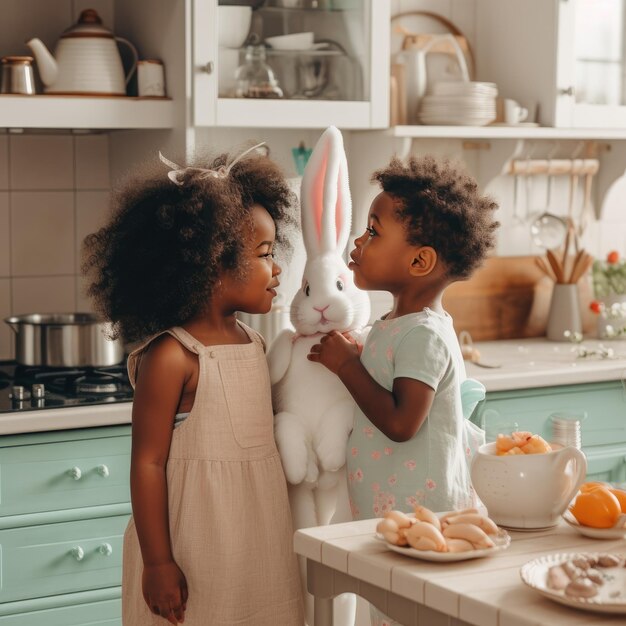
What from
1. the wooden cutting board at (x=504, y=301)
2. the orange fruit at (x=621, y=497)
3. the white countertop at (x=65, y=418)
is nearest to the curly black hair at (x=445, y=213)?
the orange fruit at (x=621, y=497)

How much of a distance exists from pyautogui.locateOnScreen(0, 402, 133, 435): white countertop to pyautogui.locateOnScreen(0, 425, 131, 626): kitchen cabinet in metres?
0.02

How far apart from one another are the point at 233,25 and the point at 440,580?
168cm

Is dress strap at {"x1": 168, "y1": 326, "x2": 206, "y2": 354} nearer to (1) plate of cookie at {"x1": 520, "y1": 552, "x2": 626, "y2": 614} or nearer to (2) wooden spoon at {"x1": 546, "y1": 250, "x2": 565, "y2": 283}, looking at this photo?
(1) plate of cookie at {"x1": 520, "y1": 552, "x2": 626, "y2": 614}

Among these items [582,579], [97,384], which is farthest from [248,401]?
[97,384]

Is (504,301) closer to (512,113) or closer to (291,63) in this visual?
(512,113)

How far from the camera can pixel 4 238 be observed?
282cm

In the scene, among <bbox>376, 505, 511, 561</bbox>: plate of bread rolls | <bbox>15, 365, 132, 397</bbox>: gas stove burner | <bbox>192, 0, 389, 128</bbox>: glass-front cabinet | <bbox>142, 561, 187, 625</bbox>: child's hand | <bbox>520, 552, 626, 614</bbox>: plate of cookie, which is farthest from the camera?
<bbox>192, 0, 389, 128</bbox>: glass-front cabinet

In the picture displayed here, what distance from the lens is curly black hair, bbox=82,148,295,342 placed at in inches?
62.4

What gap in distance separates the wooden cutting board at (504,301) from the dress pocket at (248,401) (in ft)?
5.24

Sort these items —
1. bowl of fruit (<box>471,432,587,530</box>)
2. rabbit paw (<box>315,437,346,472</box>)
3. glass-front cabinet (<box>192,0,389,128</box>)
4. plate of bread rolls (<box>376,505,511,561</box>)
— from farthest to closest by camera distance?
glass-front cabinet (<box>192,0,389,128</box>) < rabbit paw (<box>315,437,346,472</box>) < bowl of fruit (<box>471,432,587,530</box>) < plate of bread rolls (<box>376,505,511,561</box>)

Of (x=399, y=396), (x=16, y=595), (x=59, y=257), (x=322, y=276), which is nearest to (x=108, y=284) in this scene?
(x=322, y=276)

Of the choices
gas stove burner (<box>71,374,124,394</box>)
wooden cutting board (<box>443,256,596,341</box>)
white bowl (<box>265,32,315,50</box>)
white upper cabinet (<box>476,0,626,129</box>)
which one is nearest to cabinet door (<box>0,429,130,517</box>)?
gas stove burner (<box>71,374,124,394</box>)

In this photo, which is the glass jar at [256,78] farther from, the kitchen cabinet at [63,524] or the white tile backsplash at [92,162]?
the kitchen cabinet at [63,524]

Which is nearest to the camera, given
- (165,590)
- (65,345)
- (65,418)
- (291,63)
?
(165,590)
